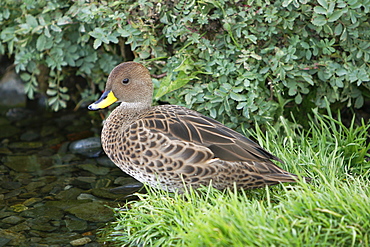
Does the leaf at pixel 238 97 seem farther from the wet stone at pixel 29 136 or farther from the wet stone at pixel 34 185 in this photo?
the wet stone at pixel 29 136

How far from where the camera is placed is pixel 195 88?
14.9ft

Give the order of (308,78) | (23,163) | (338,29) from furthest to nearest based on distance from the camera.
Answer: (23,163) → (308,78) → (338,29)

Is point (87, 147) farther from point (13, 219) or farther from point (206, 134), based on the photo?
point (206, 134)

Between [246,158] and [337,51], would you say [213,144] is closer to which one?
[246,158]

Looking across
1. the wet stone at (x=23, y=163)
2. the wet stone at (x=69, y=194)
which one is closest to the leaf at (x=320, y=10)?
the wet stone at (x=69, y=194)

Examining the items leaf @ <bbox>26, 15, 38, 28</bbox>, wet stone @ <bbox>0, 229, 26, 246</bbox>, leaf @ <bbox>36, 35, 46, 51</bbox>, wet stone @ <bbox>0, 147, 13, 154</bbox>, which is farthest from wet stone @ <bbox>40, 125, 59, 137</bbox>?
wet stone @ <bbox>0, 229, 26, 246</bbox>

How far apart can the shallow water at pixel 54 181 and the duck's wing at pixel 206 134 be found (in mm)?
994

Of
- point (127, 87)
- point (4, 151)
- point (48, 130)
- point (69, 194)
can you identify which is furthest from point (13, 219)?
point (48, 130)

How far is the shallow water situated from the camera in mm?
3971

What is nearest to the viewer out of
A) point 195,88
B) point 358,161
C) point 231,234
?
point 231,234

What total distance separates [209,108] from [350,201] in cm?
176

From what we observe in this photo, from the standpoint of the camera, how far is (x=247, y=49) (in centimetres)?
Result: 464

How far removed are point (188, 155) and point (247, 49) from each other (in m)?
1.54

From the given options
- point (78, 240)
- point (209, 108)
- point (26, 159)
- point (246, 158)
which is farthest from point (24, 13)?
point (246, 158)
